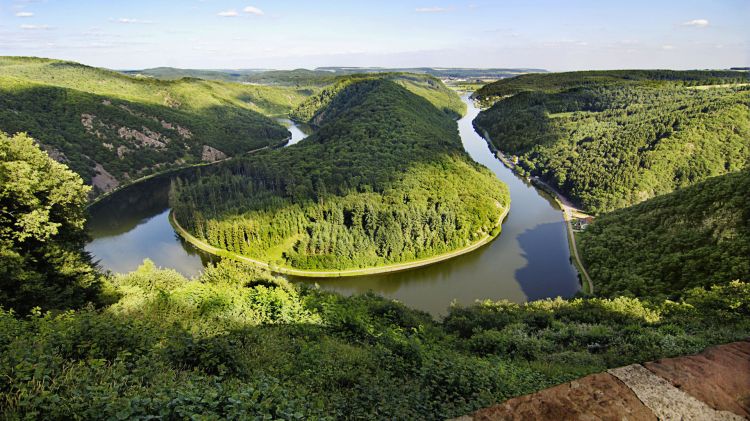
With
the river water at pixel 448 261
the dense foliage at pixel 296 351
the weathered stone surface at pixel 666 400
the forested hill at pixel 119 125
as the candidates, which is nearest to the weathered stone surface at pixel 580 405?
the weathered stone surface at pixel 666 400

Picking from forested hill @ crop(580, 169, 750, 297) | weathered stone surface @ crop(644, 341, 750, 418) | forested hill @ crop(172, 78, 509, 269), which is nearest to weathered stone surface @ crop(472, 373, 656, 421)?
weathered stone surface @ crop(644, 341, 750, 418)

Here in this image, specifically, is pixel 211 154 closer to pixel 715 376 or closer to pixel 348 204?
pixel 348 204

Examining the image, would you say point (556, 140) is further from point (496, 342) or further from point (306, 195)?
point (496, 342)

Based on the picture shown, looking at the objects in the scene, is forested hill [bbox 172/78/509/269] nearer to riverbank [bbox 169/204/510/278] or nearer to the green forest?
riverbank [bbox 169/204/510/278]

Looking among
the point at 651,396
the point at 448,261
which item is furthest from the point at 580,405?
the point at 448,261

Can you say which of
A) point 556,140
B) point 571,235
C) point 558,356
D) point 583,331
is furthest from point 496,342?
point 556,140

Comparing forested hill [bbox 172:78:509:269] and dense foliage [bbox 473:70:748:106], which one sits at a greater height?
dense foliage [bbox 473:70:748:106]

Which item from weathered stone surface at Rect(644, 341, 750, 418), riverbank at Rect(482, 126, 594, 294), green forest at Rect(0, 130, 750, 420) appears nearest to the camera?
weathered stone surface at Rect(644, 341, 750, 418)
